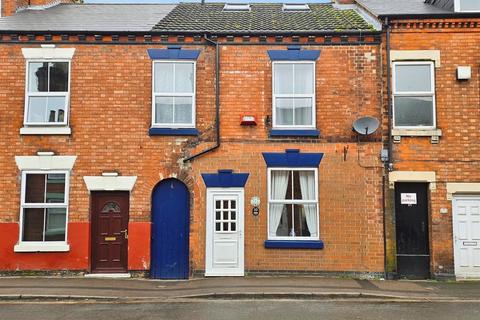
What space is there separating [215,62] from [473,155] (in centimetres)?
717

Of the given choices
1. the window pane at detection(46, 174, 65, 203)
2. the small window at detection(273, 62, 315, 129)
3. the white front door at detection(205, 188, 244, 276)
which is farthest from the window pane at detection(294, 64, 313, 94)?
the window pane at detection(46, 174, 65, 203)

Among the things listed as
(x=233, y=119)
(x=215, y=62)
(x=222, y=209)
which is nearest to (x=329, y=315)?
(x=222, y=209)

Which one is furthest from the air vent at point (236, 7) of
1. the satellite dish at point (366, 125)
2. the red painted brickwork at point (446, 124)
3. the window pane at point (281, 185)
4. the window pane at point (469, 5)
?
the window pane at point (469, 5)

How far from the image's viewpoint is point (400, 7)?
14445 millimetres

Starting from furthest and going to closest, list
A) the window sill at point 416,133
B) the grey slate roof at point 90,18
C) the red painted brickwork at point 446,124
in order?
the grey slate roof at point 90,18, the window sill at point 416,133, the red painted brickwork at point 446,124

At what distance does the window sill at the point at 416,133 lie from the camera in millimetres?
12398

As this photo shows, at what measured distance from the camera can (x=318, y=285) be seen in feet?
36.2

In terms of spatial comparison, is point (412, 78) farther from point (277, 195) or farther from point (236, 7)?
point (236, 7)

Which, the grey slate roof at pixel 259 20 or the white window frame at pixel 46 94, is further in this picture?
the grey slate roof at pixel 259 20

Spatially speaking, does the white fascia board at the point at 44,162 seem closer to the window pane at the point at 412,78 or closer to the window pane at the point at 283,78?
the window pane at the point at 283,78

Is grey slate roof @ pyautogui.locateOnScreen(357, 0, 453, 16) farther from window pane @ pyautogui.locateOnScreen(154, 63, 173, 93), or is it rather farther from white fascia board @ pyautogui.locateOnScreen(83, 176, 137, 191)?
white fascia board @ pyautogui.locateOnScreen(83, 176, 137, 191)

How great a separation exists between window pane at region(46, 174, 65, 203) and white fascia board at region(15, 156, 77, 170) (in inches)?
10.3

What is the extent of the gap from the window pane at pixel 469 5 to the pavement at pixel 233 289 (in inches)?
284

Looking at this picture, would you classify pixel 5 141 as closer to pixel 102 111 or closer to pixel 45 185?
pixel 45 185
